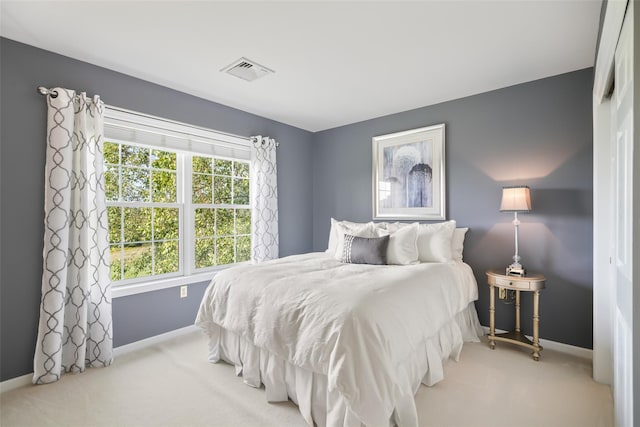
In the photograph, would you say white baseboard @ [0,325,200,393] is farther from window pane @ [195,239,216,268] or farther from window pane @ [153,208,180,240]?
window pane @ [153,208,180,240]

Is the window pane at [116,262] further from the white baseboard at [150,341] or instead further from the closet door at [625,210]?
the closet door at [625,210]

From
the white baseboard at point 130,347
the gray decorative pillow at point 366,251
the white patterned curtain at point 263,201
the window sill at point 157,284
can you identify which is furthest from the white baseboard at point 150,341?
the gray decorative pillow at point 366,251

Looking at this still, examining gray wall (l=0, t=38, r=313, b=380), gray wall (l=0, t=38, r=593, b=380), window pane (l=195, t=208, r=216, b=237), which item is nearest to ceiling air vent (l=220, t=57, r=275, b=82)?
gray wall (l=0, t=38, r=593, b=380)

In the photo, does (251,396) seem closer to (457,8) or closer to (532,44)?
(457,8)

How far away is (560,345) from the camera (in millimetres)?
2730

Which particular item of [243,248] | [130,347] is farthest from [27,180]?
[243,248]

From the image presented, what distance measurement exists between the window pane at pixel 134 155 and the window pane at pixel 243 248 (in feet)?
4.42

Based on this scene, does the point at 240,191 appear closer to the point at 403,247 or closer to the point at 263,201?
the point at 263,201

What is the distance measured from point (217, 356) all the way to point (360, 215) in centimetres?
245

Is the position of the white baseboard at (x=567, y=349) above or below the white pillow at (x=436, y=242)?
below

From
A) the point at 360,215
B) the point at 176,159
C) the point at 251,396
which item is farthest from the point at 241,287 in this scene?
the point at 360,215

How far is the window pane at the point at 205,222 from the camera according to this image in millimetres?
3422

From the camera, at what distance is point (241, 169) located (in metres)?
3.87

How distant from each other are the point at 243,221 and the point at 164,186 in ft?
3.33
